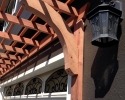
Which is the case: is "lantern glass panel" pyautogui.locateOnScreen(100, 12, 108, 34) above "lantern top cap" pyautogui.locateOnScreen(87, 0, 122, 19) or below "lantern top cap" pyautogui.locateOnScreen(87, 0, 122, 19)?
below

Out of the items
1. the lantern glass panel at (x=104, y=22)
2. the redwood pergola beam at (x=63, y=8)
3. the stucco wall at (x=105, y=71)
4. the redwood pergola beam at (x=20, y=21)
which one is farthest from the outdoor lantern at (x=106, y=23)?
the redwood pergola beam at (x=20, y=21)

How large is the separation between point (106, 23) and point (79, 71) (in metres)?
0.67

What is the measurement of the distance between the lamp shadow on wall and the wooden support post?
0.17 metres

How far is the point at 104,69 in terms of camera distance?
1691mm

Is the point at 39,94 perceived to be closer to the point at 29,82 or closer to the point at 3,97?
the point at 29,82

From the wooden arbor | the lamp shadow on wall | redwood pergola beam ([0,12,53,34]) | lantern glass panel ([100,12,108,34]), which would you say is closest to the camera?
lantern glass panel ([100,12,108,34])

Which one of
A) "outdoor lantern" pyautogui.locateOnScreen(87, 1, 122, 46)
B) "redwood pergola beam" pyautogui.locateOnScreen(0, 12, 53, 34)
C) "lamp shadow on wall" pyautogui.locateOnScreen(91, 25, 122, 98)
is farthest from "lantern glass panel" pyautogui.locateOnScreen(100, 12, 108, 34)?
"redwood pergola beam" pyautogui.locateOnScreen(0, 12, 53, 34)

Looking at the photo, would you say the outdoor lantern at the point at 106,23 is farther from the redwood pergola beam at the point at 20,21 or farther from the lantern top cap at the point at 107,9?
the redwood pergola beam at the point at 20,21

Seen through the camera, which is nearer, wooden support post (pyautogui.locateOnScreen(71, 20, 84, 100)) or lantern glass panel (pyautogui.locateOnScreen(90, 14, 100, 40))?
lantern glass panel (pyautogui.locateOnScreen(90, 14, 100, 40))

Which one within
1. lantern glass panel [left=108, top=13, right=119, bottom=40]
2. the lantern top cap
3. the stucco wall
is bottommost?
the stucco wall

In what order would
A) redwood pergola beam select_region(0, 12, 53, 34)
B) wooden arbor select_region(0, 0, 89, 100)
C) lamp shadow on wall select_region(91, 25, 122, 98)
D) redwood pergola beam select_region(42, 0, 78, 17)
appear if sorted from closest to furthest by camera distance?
lamp shadow on wall select_region(91, 25, 122, 98), wooden arbor select_region(0, 0, 89, 100), redwood pergola beam select_region(42, 0, 78, 17), redwood pergola beam select_region(0, 12, 53, 34)

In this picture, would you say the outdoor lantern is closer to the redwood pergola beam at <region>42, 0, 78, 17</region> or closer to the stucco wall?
the stucco wall

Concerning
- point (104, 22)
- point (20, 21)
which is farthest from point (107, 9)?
point (20, 21)

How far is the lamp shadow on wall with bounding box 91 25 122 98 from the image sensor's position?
1600mm
